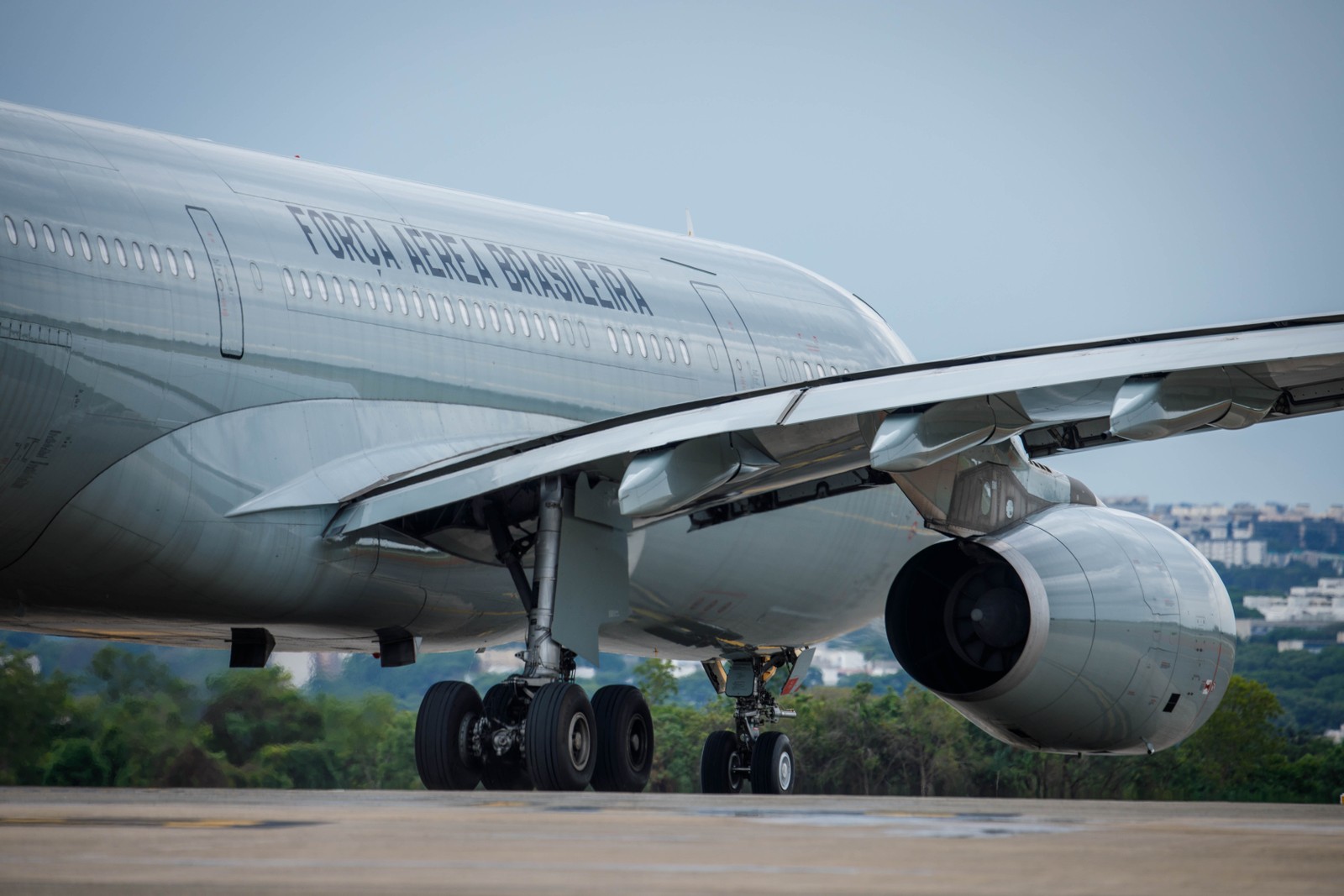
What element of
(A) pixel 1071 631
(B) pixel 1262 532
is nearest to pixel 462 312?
(A) pixel 1071 631

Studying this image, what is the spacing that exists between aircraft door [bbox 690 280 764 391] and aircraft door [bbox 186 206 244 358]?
3948 millimetres

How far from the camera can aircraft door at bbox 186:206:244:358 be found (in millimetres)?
9188

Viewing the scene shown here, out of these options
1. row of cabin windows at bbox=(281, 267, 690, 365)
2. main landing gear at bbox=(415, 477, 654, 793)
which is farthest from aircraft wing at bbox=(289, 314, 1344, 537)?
row of cabin windows at bbox=(281, 267, 690, 365)

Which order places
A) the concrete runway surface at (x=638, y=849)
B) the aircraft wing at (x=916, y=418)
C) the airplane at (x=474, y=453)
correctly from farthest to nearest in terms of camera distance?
the airplane at (x=474, y=453) < the aircraft wing at (x=916, y=418) < the concrete runway surface at (x=638, y=849)

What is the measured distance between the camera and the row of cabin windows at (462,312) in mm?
9742

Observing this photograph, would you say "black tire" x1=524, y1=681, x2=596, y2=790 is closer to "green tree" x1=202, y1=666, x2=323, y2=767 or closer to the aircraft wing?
the aircraft wing

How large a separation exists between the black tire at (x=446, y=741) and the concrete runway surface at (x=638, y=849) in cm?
206

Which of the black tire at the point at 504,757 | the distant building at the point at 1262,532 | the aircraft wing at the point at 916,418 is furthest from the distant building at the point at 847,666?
the aircraft wing at the point at 916,418

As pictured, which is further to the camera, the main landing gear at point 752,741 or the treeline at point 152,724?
the treeline at point 152,724

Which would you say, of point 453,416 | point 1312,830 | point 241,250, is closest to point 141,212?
point 241,250

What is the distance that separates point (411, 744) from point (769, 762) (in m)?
9.86

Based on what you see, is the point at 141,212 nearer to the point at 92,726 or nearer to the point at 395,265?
the point at 395,265

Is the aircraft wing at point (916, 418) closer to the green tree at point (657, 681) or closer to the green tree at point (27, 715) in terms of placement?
the green tree at point (27, 715)

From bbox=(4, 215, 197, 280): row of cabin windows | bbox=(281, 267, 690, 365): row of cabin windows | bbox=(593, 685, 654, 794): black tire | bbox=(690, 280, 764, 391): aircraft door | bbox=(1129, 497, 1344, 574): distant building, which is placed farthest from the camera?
bbox=(1129, 497, 1344, 574): distant building
